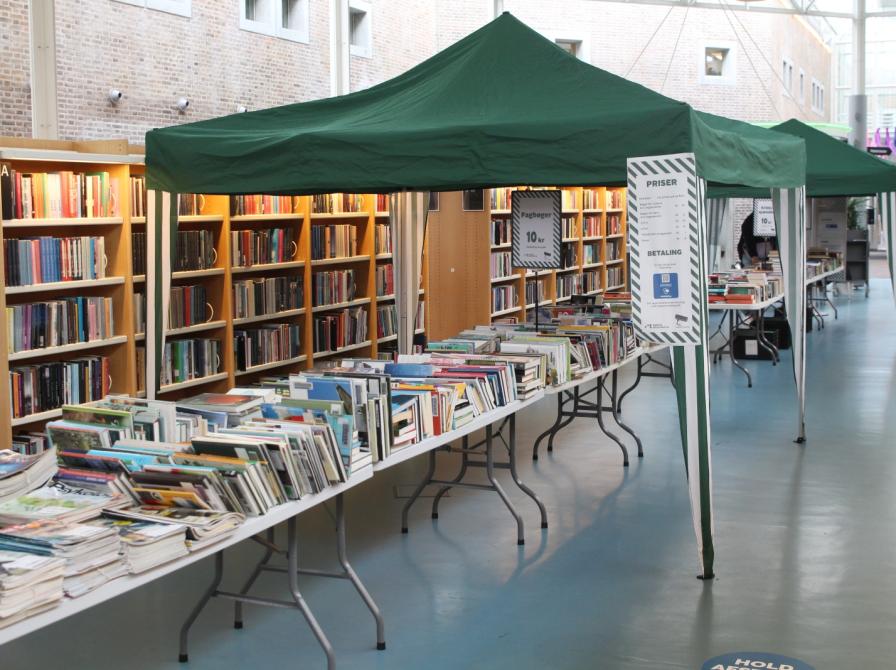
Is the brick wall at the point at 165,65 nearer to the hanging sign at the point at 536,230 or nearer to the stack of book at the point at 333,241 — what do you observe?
the stack of book at the point at 333,241

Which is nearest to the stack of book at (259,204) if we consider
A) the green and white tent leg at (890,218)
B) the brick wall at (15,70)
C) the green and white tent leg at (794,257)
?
the brick wall at (15,70)

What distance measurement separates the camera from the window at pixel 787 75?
76.4ft

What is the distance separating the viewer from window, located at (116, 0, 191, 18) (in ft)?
33.7

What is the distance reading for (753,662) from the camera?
4.13 meters

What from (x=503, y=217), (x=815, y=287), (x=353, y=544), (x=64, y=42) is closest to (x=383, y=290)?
(x=503, y=217)

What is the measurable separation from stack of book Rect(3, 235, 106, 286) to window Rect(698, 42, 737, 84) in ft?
54.3

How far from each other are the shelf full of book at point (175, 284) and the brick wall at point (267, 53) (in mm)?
2018

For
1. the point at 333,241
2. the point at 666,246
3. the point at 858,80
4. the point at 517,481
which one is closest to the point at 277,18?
the point at 333,241

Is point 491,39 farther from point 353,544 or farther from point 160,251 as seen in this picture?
point 353,544

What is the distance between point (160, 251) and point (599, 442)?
3.56 metres

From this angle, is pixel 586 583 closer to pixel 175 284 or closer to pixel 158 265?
pixel 158 265

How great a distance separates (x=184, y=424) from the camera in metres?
4.59

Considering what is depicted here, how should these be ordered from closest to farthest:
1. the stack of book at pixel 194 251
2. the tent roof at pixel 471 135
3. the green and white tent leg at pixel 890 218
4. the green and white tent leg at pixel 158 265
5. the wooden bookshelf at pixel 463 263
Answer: the tent roof at pixel 471 135 < the green and white tent leg at pixel 158 265 < the stack of book at pixel 194 251 < the wooden bookshelf at pixel 463 263 < the green and white tent leg at pixel 890 218

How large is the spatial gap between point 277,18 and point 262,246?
4.49 m
